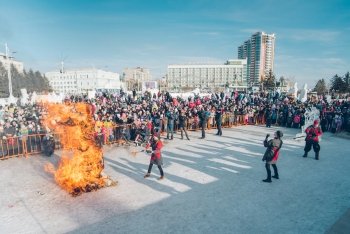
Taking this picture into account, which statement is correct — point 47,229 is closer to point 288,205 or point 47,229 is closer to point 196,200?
point 196,200

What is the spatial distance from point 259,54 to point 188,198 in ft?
517

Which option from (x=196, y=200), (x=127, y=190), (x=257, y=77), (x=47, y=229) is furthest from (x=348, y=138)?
(x=257, y=77)

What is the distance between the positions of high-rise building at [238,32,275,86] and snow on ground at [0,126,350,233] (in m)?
146

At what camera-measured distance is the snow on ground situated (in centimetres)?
622

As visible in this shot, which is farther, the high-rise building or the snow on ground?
the high-rise building

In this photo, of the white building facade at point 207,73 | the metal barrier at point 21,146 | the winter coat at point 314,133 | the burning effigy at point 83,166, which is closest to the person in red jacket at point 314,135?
the winter coat at point 314,133

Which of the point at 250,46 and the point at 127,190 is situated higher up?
the point at 250,46

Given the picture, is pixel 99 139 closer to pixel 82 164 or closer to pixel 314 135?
pixel 82 164

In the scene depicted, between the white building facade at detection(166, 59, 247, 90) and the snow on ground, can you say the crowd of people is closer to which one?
the snow on ground

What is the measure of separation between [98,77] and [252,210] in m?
115

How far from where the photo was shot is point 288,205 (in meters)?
7.19

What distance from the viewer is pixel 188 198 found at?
25.2ft

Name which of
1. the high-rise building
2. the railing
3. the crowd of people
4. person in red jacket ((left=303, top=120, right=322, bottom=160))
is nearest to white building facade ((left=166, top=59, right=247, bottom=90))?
the high-rise building

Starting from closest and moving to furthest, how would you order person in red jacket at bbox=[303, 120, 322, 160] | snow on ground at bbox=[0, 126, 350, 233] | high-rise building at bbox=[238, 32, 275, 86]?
snow on ground at bbox=[0, 126, 350, 233], person in red jacket at bbox=[303, 120, 322, 160], high-rise building at bbox=[238, 32, 275, 86]
